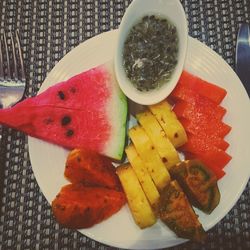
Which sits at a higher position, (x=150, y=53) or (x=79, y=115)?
(x=150, y=53)

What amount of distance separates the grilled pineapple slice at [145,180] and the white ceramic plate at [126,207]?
0.10 m

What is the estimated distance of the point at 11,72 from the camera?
143 cm

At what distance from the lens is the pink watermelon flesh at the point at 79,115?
1.27 m

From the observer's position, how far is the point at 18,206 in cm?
136

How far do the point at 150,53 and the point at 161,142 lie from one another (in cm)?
30

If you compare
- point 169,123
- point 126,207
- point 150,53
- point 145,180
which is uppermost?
point 150,53

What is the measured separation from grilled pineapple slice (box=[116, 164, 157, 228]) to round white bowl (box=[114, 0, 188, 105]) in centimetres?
24

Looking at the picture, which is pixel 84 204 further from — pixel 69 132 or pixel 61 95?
pixel 61 95

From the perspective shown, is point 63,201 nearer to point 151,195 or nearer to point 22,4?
point 151,195

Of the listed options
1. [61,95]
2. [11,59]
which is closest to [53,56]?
[11,59]

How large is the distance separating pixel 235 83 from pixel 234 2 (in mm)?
447

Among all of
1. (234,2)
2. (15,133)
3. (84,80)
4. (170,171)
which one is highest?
(234,2)

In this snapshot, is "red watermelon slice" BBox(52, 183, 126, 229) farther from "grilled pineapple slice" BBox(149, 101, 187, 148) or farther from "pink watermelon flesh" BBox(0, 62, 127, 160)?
"grilled pineapple slice" BBox(149, 101, 187, 148)

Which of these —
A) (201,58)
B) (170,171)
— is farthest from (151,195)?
(201,58)
